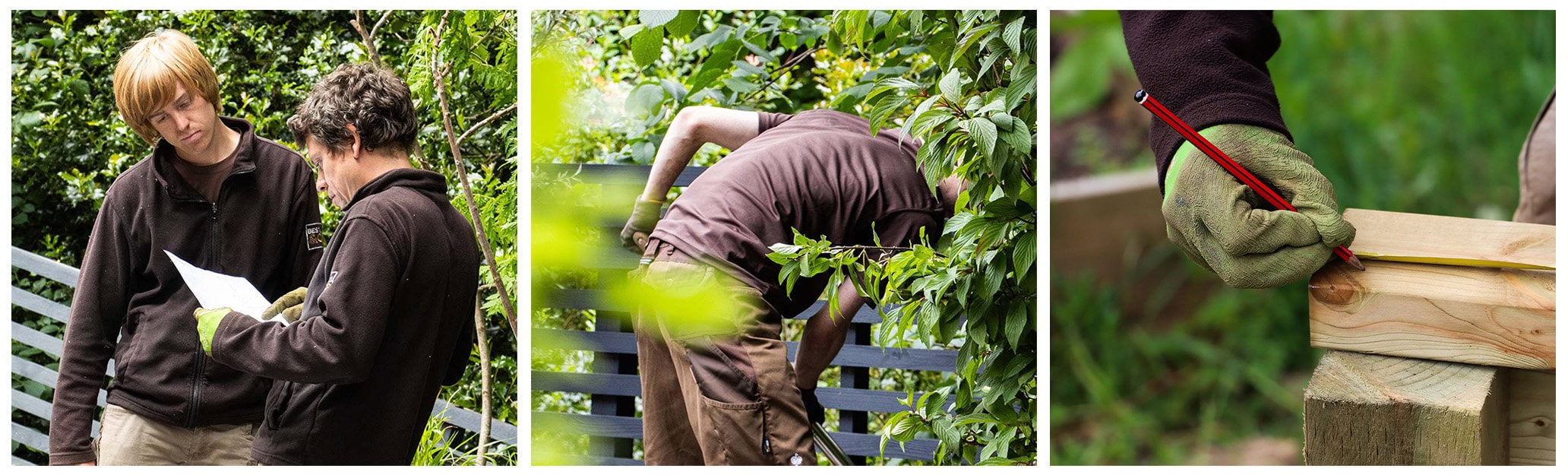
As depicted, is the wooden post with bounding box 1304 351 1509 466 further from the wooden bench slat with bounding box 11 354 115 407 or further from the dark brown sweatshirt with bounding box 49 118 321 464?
the wooden bench slat with bounding box 11 354 115 407

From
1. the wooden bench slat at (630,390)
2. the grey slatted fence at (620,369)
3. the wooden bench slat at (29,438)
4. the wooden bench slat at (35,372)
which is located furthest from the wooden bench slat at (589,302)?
the wooden bench slat at (29,438)

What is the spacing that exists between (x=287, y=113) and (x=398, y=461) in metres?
0.60

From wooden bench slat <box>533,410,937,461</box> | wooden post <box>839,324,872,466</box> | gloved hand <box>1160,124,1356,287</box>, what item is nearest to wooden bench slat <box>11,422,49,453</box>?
wooden bench slat <box>533,410,937,461</box>

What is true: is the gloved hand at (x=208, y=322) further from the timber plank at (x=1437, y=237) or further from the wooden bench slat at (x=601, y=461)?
the timber plank at (x=1437, y=237)

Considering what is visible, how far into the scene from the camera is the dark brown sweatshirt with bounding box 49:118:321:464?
175 centimetres

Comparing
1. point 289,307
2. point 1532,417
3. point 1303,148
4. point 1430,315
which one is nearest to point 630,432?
point 289,307

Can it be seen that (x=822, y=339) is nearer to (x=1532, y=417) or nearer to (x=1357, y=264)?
(x=1357, y=264)

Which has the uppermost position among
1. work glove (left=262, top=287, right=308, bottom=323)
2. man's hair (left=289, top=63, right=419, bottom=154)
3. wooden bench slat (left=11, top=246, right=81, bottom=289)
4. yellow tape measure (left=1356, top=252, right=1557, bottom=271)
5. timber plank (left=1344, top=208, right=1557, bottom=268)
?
man's hair (left=289, top=63, right=419, bottom=154)

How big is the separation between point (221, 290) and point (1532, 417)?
6.39 ft

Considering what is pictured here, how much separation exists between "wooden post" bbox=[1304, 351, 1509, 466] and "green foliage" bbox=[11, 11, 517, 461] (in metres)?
1.22

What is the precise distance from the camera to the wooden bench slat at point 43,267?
1789mm

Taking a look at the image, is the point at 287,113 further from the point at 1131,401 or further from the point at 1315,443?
the point at 1131,401

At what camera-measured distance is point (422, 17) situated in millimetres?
1819
